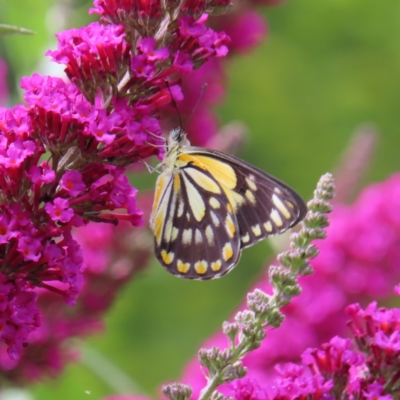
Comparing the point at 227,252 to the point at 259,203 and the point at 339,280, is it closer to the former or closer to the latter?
the point at 259,203

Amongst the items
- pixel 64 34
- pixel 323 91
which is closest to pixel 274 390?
pixel 64 34

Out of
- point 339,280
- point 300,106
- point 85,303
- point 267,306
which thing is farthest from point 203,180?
point 300,106

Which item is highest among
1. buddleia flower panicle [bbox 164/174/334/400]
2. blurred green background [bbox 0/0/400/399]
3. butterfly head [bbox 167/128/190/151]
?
blurred green background [bbox 0/0/400/399]

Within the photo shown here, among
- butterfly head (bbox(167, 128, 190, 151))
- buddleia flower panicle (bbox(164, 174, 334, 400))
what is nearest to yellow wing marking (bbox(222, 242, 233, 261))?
butterfly head (bbox(167, 128, 190, 151))

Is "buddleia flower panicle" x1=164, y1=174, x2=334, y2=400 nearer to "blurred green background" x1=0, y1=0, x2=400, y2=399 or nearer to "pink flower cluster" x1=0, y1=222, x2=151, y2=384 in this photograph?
"pink flower cluster" x1=0, y1=222, x2=151, y2=384

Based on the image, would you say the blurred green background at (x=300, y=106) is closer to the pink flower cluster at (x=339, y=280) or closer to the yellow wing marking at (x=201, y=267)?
the pink flower cluster at (x=339, y=280)

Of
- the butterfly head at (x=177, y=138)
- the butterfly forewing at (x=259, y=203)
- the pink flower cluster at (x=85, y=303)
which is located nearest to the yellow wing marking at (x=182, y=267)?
the butterfly forewing at (x=259, y=203)

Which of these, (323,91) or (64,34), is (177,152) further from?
(323,91)
